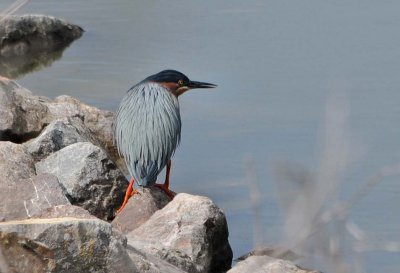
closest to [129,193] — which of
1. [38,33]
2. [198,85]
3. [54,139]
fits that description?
[54,139]

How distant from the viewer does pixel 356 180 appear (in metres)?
6.23

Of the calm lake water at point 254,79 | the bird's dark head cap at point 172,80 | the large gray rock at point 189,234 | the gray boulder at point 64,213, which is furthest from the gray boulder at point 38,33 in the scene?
the gray boulder at point 64,213

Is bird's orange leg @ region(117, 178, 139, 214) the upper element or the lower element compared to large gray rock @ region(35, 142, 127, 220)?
lower

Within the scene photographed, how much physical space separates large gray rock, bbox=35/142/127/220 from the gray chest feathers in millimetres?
245

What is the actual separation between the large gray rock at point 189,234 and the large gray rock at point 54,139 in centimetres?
93

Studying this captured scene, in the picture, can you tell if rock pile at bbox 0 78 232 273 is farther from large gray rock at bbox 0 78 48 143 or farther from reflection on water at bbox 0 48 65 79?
reflection on water at bbox 0 48 65 79

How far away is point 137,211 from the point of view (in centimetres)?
586

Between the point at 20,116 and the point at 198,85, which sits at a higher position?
the point at 198,85

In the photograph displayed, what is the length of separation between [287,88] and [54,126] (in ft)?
6.89

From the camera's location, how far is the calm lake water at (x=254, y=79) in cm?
627

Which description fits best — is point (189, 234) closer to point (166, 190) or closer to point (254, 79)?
point (166, 190)

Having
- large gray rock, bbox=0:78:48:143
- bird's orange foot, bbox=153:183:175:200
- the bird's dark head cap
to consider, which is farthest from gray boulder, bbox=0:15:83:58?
bird's orange foot, bbox=153:183:175:200

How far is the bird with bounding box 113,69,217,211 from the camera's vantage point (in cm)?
636

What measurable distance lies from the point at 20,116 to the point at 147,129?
29.1 inches
